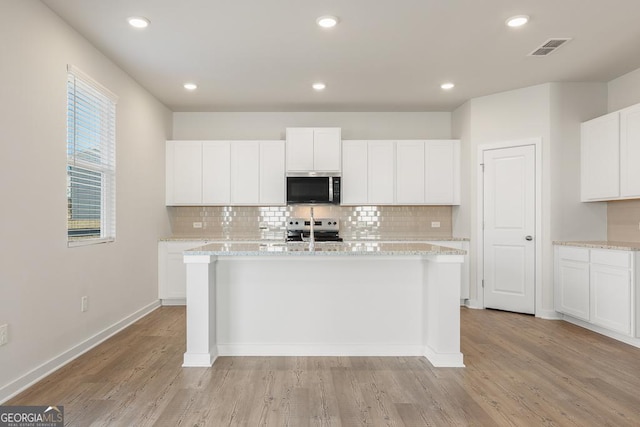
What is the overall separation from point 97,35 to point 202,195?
8.28ft

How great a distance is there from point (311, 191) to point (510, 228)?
8.43 feet

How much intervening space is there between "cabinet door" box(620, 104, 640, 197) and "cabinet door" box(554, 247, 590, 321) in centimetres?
73

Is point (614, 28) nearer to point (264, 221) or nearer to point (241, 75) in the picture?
point (241, 75)

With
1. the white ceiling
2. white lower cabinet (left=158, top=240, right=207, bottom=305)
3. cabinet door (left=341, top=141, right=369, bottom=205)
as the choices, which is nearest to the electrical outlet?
the white ceiling

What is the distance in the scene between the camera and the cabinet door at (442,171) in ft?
18.0

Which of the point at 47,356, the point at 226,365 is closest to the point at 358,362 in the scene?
the point at 226,365

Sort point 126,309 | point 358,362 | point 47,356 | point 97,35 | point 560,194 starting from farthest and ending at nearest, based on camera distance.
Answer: point 560,194, point 126,309, point 97,35, point 358,362, point 47,356

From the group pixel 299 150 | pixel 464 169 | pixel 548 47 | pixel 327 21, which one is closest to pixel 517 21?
pixel 548 47

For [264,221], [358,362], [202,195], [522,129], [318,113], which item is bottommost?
[358,362]

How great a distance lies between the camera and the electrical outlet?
241 centimetres

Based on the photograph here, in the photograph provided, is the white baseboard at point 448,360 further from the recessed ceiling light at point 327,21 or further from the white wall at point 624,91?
the white wall at point 624,91

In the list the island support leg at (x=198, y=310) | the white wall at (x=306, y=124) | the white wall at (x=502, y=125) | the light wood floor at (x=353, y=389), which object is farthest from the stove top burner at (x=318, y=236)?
the island support leg at (x=198, y=310)

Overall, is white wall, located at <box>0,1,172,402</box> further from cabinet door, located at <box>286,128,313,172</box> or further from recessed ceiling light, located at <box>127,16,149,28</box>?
cabinet door, located at <box>286,128,313,172</box>

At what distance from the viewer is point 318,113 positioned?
578 centimetres
